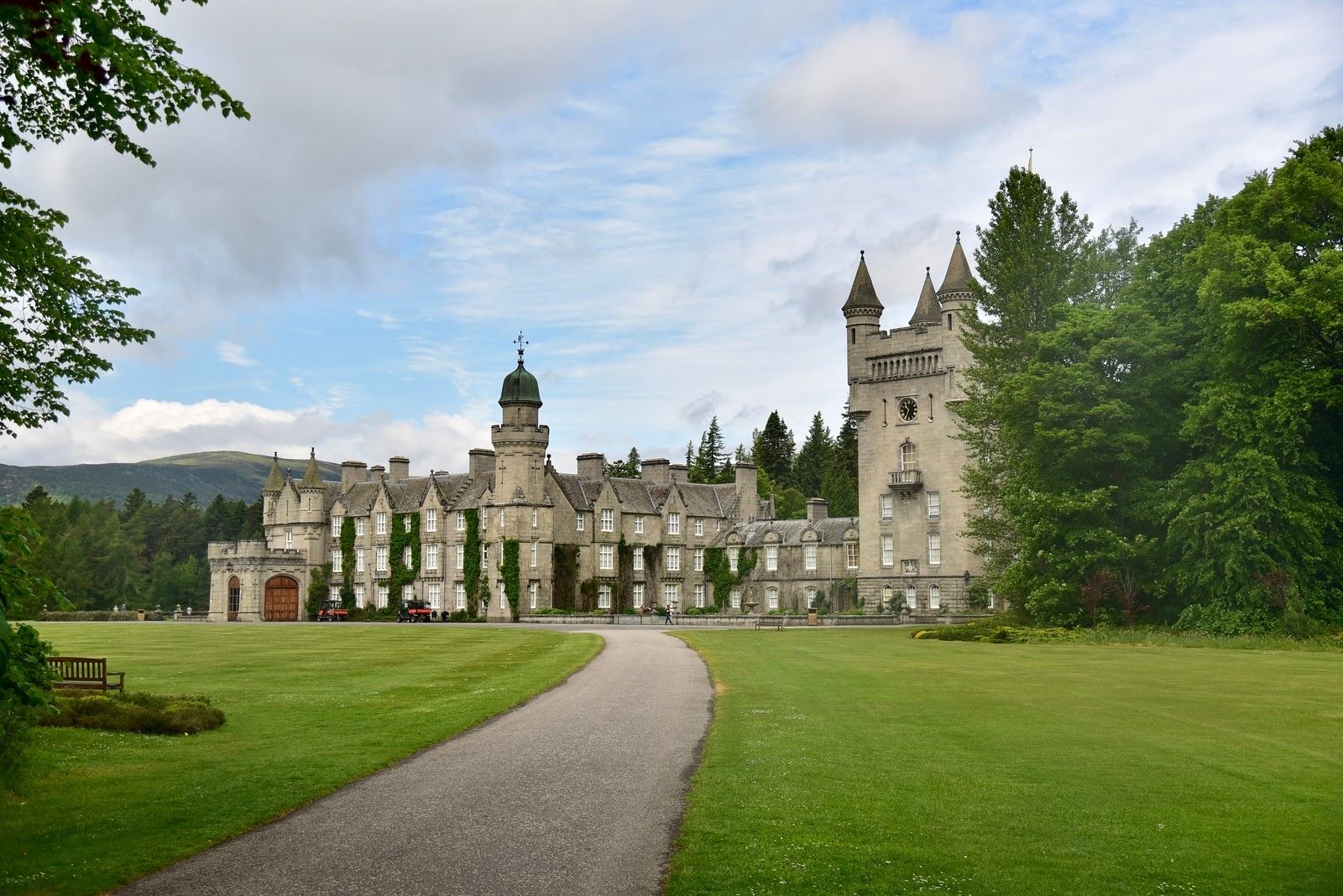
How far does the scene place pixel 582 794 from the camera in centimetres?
1421

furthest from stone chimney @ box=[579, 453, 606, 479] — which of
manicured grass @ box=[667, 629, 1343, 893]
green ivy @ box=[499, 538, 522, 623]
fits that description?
manicured grass @ box=[667, 629, 1343, 893]

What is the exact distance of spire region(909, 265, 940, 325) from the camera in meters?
76.0

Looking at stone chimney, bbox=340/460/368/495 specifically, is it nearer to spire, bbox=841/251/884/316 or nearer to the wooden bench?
spire, bbox=841/251/884/316

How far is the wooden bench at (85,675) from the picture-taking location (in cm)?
2289

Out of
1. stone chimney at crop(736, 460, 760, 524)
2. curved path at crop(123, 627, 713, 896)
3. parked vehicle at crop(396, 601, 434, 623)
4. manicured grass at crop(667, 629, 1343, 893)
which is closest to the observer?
→ curved path at crop(123, 627, 713, 896)

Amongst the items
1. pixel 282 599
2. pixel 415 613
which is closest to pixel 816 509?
pixel 415 613

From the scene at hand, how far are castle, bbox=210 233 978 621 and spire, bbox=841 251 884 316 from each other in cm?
11

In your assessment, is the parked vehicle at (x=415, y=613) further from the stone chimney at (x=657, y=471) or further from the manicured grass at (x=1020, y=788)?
the manicured grass at (x=1020, y=788)

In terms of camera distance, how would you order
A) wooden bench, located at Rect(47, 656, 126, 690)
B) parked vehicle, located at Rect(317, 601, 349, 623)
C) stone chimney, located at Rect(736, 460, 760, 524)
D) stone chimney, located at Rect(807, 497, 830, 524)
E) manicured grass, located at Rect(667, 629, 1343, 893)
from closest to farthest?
1. manicured grass, located at Rect(667, 629, 1343, 893)
2. wooden bench, located at Rect(47, 656, 126, 690)
3. stone chimney, located at Rect(807, 497, 830, 524)
4. parked vehicle, located at Rect(317, 601, 349, 623)
5. stone chimney, located at Rect(736, 460, 760, 524)

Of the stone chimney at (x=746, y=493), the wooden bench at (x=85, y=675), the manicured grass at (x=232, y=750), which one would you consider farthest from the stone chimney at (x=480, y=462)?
the wooden bench at (x=85, y=675)

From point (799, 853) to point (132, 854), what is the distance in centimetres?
646

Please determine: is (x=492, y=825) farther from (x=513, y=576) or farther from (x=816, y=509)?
(x=816, y=509)

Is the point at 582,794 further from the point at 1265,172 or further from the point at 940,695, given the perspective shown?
the point at 1265,172

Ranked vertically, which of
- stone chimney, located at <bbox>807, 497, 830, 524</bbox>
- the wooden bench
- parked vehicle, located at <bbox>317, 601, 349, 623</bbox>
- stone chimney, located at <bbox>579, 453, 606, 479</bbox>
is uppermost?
stone chimney, located at <bbox>579, 453, 606, 479</bbox>
